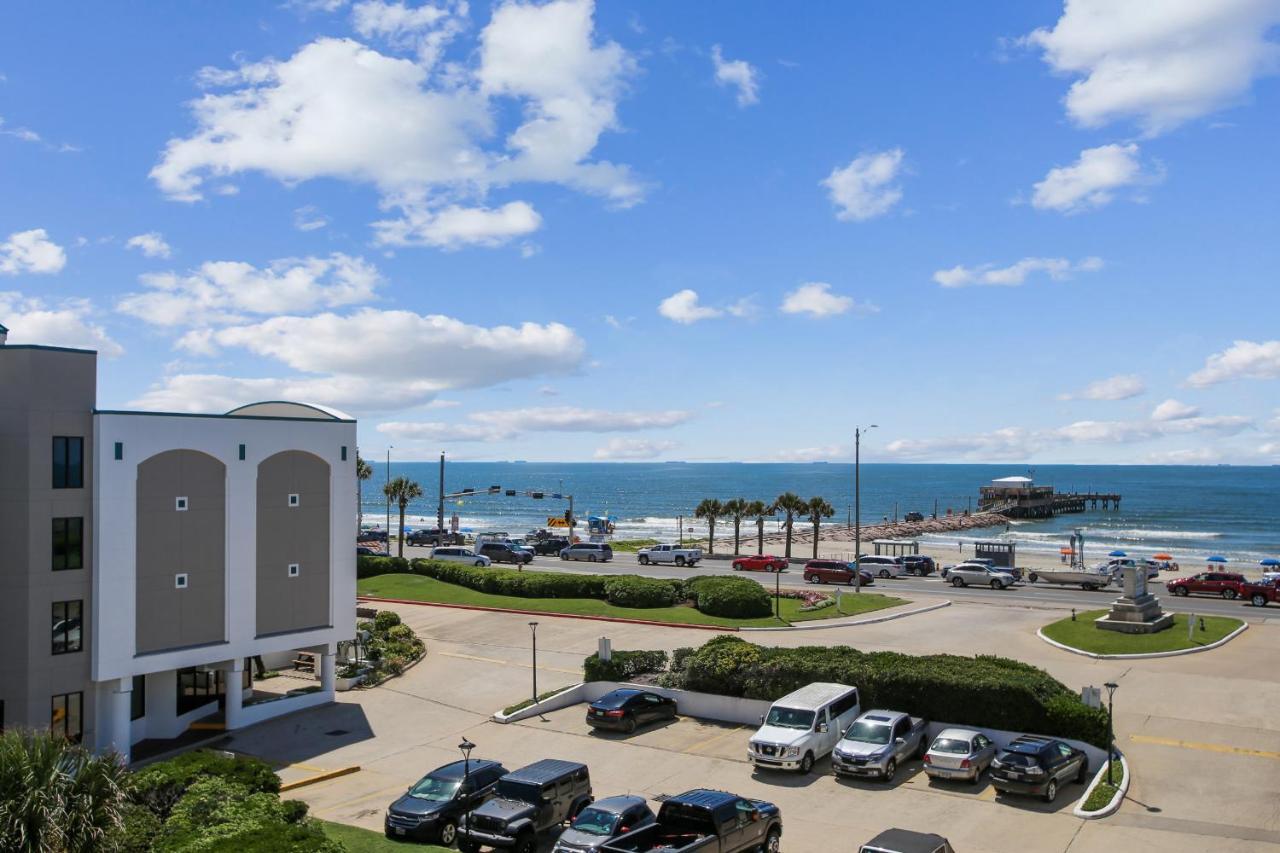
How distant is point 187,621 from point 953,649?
28.6 metres

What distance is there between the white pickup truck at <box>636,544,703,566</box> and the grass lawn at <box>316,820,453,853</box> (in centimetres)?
4979

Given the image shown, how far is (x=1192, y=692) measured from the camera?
30969mm

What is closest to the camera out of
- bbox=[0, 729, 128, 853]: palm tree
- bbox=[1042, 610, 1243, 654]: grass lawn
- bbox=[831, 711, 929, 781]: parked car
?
bbox=[0, 729, 128, 853]: palm tree

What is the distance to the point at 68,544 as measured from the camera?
28.1 metres

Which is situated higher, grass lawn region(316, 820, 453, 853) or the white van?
the white van

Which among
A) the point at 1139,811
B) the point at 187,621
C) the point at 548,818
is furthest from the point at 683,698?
the point at 187,621

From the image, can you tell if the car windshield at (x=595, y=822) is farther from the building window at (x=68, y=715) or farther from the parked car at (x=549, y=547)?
the parked car at (x=549, y=547)

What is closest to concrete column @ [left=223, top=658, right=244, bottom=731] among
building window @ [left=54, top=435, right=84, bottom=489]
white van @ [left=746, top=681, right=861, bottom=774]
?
building window @ [left=54, top=435, right=84, bottom=489]

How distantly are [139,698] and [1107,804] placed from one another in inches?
1106

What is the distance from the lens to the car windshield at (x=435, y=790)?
69.4 ft

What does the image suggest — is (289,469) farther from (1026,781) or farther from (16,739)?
(1026,781)

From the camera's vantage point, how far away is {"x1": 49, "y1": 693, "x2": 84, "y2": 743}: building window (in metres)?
27.6

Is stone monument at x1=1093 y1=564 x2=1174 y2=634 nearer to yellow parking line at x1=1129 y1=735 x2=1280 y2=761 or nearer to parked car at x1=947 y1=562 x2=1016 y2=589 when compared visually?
yellow parking line at x1=1129 y1=735 x2=1280 y2=761

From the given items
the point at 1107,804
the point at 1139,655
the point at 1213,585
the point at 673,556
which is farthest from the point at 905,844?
the point at 673,556
